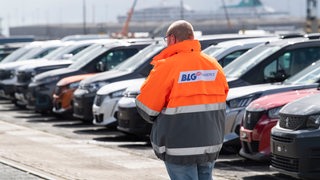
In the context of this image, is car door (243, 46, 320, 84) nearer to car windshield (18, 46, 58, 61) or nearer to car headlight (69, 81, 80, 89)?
car headlight (69, 81, 80, 89)

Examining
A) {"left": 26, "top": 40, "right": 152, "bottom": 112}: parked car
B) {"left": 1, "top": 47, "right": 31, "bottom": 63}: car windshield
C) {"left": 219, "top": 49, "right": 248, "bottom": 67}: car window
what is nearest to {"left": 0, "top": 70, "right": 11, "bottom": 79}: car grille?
{"left": 26, "top": 40, "right": 152, "bottom": 112}: parked car

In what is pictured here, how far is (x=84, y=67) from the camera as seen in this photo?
19.2m

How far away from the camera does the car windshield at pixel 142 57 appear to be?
16.5m

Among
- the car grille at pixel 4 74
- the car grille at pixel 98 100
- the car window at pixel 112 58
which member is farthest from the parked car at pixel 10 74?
the car grille at pixel 98 100

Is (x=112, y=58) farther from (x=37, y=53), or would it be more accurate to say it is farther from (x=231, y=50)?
(x=37, y=53)

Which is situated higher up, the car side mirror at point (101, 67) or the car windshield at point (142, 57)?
the car windshield at point (142, 57)

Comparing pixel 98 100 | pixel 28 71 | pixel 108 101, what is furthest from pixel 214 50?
pixel 28 71

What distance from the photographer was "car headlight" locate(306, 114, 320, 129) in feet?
29.1

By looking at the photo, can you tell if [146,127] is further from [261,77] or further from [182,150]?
[182,150]

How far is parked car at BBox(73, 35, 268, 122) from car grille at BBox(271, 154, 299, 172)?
6.84 metres

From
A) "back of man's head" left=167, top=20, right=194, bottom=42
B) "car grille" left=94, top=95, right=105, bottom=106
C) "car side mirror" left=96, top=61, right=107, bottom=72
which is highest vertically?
"back of man's head" left=167, top=20, right=194, bottom=42

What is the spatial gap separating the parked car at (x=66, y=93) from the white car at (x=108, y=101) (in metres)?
2.68

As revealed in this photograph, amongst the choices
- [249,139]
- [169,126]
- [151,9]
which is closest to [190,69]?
[169,126]

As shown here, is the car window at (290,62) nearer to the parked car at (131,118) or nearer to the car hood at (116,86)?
the parked car at (131,118)
